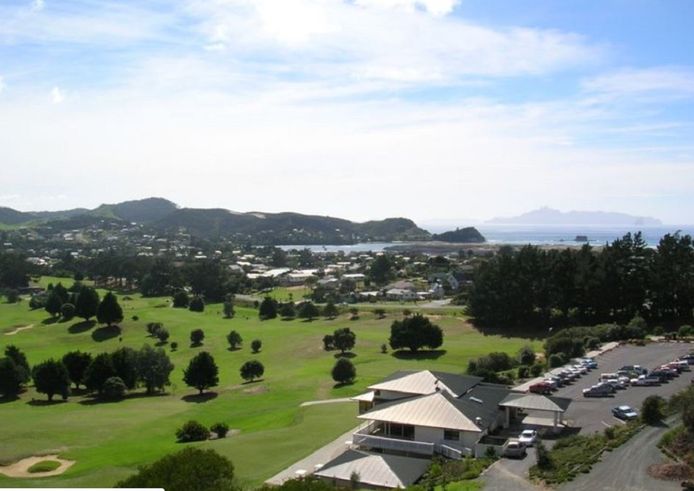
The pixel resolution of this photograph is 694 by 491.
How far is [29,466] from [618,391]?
34987 millimetres

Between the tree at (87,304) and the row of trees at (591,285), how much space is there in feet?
156

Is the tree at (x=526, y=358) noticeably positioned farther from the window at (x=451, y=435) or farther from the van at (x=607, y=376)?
the window at (x=451, y=435)

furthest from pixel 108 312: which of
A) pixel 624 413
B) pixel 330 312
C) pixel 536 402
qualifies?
pixel 624 413

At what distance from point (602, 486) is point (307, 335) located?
167ft

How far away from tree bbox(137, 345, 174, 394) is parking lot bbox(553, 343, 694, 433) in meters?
32.3

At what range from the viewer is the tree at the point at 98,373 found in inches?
2165

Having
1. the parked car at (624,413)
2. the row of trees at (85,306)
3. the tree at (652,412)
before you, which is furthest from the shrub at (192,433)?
the row of trees at (85,306)

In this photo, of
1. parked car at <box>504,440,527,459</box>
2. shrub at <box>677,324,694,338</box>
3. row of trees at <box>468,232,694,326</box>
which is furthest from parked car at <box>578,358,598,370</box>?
row of trees at <box>468,232,694,326</box>

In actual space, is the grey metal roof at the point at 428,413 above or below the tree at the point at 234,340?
above

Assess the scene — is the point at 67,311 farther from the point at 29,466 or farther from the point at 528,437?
the point at 528,437

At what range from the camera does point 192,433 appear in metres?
38.7

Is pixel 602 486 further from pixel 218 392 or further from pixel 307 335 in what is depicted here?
pixel 307 335

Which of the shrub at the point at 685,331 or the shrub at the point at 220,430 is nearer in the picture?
the shrub at the point at 220,430

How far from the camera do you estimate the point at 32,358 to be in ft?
227
